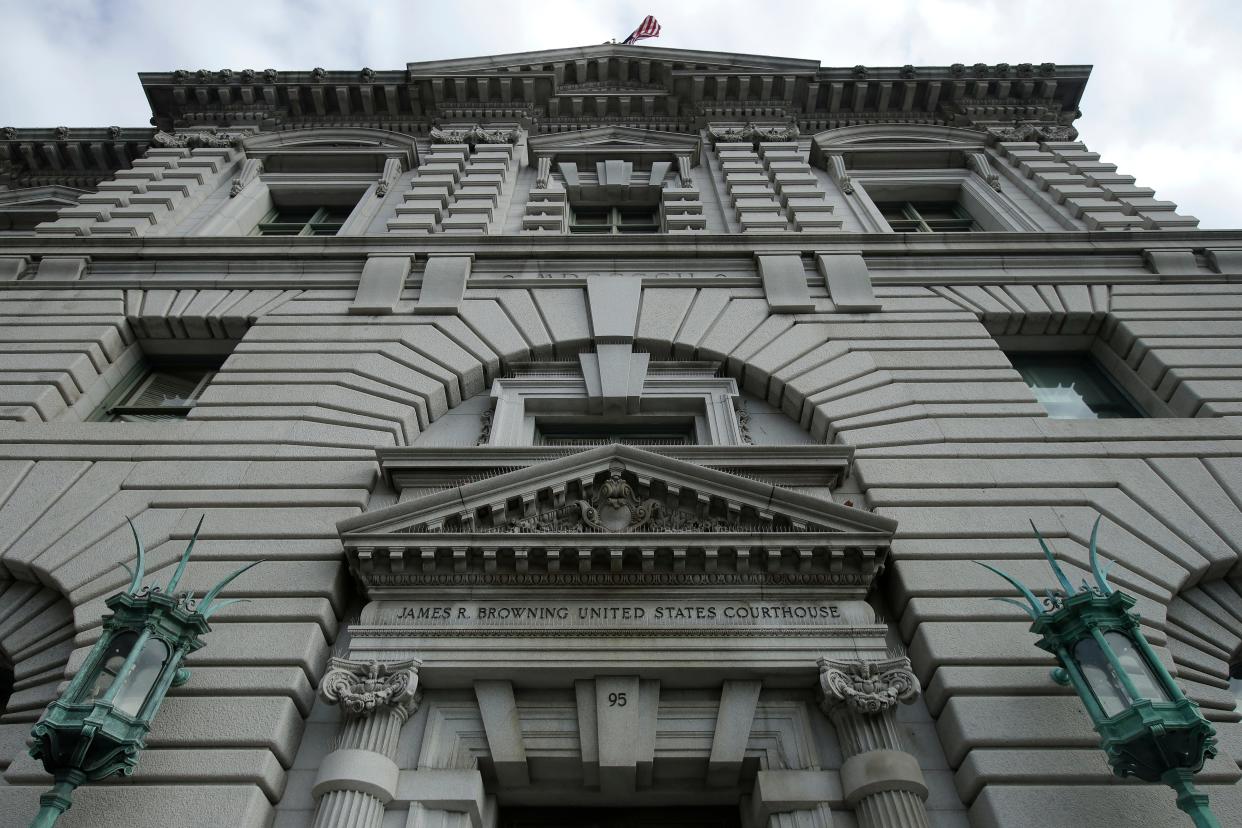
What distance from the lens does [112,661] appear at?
24.5 feet

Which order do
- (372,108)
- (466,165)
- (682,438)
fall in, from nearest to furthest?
(682,438) → (466,165) → (372,108)

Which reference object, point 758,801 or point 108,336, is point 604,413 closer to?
point 758,801

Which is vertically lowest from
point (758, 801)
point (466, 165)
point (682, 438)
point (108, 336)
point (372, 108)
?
point (758, 801)

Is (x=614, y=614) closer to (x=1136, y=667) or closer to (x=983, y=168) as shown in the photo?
(x=1136, y=667)

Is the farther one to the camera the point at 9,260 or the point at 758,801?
the point at 9,260

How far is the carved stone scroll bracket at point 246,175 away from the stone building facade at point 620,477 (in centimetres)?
18

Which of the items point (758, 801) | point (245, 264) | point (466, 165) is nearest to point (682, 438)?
point (758, 801)

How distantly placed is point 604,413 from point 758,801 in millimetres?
6528

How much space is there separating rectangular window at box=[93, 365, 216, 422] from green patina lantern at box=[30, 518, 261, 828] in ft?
20.7

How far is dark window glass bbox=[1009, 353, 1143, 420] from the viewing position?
1356 cm

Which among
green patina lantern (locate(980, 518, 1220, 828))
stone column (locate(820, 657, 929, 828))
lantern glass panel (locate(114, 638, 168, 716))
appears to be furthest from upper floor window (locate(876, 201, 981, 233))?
lantern glass panel (locate(114, 638, 168, 716))

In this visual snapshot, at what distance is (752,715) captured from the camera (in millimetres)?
8688

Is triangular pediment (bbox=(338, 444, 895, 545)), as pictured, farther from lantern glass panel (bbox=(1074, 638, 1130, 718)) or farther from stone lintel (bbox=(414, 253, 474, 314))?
stone lintel (bbox=(414, 253, 474, 314))

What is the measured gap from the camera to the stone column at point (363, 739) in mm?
7703
